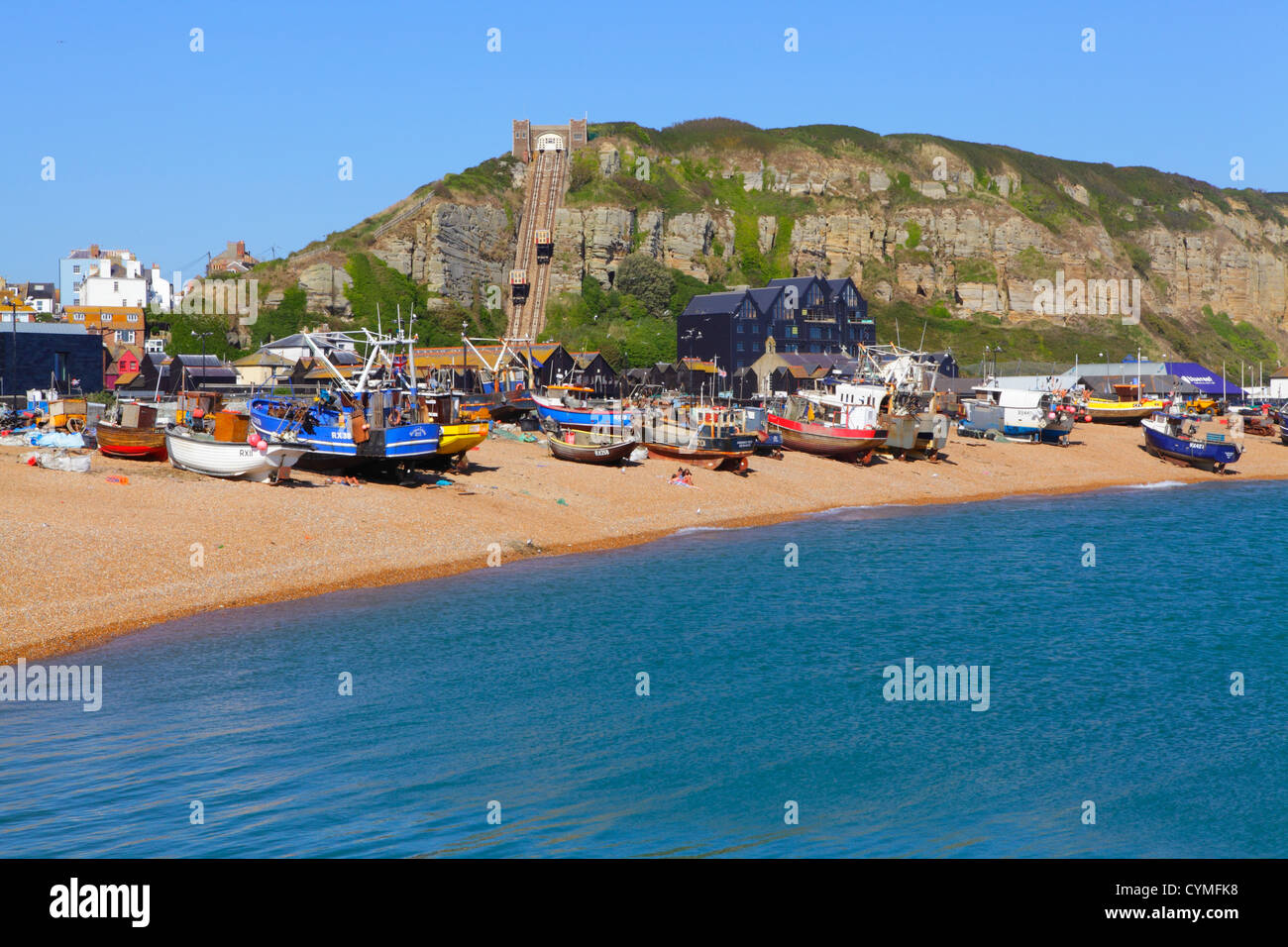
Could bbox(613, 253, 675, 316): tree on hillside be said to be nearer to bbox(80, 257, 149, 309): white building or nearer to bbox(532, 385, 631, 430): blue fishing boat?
bbox(80, 257, 149, 309): white building

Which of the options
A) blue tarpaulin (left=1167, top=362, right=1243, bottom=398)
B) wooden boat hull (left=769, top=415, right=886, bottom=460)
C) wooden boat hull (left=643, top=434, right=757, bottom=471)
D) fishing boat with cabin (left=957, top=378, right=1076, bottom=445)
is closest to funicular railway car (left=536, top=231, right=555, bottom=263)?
fishing boat with cabin (left=957, top=378, right=1076, bottom=445)

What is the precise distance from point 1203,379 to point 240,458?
103347 mm

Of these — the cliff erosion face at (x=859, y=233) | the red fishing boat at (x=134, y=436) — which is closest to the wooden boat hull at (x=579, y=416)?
the red fishing boat at (x=134, y=436)

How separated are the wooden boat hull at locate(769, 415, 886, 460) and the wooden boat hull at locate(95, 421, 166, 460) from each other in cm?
3097

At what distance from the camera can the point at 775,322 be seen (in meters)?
117

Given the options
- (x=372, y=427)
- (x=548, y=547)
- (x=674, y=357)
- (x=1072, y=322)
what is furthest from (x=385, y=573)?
(x=1072, y=322)

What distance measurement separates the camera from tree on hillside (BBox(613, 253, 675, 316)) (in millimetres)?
127562

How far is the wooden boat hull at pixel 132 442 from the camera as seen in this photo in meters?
40.8

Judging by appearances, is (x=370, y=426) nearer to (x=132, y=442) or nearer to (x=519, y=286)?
(x=132, y=442)

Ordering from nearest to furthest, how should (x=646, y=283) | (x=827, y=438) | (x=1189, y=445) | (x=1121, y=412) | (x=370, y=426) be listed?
(x=370, y=426) < (x=827, y=438) < (x=1189, y=445) < (x=1121, y=412) < (x=646, y=283)

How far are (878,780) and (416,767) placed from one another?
686 centimetres

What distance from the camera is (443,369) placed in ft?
282

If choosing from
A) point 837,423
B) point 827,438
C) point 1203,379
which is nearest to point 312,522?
point 827,438

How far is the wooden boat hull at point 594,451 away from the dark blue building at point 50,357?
37.3 m
